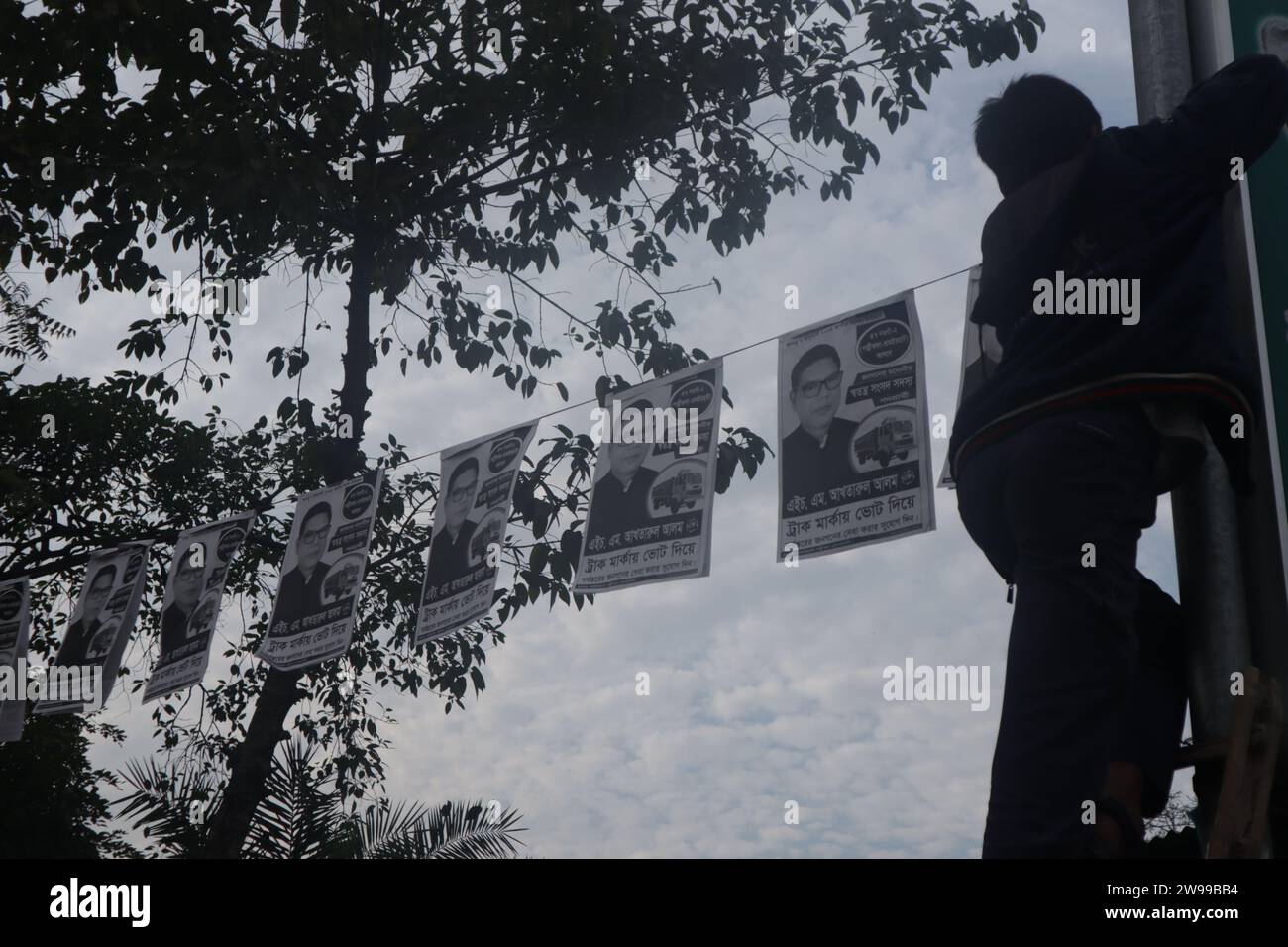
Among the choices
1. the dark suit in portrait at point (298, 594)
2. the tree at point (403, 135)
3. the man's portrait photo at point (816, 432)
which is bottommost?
the dark suit in portrait at point (298, 594)

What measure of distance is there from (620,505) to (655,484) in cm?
18

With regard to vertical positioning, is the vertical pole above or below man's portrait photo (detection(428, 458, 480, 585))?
below

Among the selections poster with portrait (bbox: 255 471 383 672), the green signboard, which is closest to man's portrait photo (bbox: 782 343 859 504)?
the green signboard

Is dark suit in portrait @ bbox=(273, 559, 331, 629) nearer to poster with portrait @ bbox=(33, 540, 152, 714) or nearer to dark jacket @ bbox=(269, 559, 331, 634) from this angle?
dark jacket @ bbox=(269, 559, 331, 634)

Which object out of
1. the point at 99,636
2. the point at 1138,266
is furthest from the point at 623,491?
the point at 99,636

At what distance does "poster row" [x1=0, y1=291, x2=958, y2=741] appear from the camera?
430 centimetres

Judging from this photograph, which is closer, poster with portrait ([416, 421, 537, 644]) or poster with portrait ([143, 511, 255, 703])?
poster with portrait ([416, 421, 537, 644])

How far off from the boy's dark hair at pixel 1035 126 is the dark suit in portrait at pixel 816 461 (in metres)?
1.67

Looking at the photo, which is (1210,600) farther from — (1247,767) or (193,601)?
(193,601)

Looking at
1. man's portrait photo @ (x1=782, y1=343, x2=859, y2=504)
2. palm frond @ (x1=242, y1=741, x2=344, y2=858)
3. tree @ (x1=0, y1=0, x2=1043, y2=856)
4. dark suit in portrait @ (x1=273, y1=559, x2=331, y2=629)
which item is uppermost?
tree @ (x1=0, y1=0, x2=1043, y2=856)

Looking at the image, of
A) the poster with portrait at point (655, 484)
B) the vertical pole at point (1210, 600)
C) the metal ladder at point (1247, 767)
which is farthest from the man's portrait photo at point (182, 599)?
the metal ladder at point (1247, 767)

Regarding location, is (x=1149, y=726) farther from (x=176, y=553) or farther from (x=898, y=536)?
(x=176, y=553)

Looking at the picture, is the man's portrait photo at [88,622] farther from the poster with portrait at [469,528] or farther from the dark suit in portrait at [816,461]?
the dark suit in portrait at [816,461]

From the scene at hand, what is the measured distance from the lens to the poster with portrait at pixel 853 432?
4.17 metres
